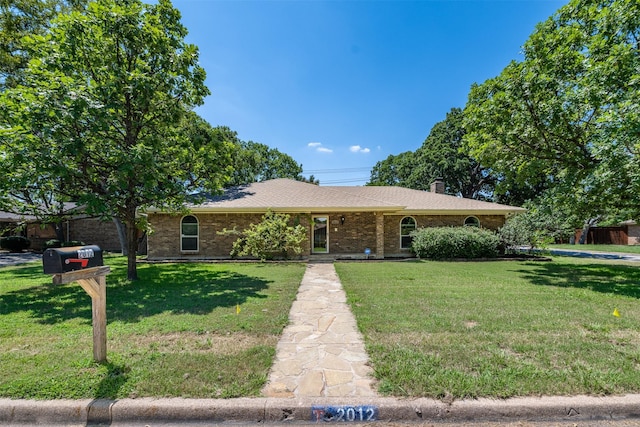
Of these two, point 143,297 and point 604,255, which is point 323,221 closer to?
point 143,297

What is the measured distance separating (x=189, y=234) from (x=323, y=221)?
6.48 m

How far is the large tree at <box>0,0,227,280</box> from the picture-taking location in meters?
6.82

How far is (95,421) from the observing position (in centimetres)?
265

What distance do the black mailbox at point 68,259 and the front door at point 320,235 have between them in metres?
11.5

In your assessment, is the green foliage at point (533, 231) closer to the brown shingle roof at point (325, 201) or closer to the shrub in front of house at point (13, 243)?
the brown shingle roof at point (325, 201)

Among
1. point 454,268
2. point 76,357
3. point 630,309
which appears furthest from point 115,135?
point 630,309

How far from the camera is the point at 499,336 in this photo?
4246 millimetres

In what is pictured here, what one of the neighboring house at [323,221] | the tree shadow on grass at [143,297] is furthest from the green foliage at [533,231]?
the tree shadow on grass at [143,297]

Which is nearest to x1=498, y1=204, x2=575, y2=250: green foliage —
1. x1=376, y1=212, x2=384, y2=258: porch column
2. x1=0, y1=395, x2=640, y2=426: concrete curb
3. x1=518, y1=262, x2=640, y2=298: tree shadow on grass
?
x1=518, y1=262, x2=640, y2=298: tree shadow on grass

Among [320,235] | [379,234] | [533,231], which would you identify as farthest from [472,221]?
[320,235]

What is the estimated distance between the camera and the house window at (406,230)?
1542 centimetres

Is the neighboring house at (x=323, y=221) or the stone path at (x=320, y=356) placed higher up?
the neighboring house at (x=323, y=221)

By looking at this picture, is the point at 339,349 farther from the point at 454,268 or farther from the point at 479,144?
the point at 479,144

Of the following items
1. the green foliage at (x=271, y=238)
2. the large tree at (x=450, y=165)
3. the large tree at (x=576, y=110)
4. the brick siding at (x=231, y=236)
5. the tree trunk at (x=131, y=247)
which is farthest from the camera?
the large tree at (x=450, y=165)
